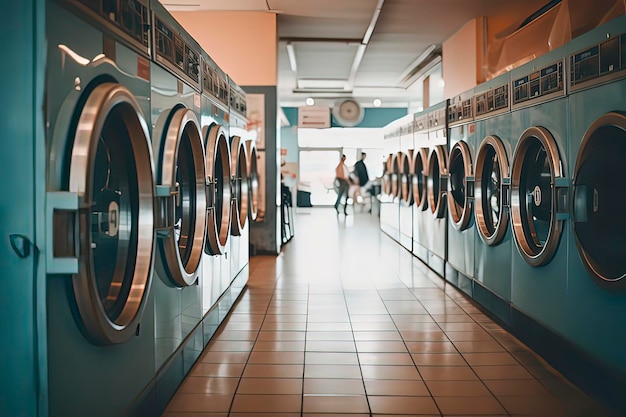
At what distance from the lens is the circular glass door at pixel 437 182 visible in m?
5.94

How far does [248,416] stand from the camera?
264 cm

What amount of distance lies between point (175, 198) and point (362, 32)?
20.1 ft

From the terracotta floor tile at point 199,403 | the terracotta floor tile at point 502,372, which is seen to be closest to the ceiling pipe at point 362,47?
the terracotta floor tile at point 502,372

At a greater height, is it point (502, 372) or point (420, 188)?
point (420, 188)

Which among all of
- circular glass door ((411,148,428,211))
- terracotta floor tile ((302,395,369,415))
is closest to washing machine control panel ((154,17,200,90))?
terracotta floor tile ((302,395,369,415))

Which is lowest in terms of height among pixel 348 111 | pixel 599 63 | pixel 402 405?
pixel 402 405

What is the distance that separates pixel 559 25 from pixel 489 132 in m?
0.87

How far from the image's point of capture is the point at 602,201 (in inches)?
112

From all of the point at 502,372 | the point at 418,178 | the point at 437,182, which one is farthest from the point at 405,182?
the point at 502,372

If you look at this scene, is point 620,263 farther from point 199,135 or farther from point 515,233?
point 199,135

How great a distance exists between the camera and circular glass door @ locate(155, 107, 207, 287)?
2613mm

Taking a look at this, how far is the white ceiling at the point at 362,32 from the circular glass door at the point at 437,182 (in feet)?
5.75

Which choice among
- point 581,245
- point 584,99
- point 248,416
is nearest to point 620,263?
point 581,245

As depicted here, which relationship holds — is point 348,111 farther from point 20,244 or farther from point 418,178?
point 20,244
